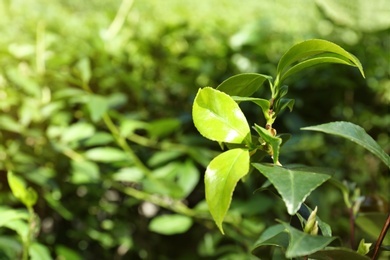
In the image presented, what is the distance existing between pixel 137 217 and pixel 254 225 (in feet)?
1.44

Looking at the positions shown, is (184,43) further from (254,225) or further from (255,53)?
(254,225)

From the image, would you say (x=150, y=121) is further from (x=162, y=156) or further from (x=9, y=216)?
(x=9, y=216)

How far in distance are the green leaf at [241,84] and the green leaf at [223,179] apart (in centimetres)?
10

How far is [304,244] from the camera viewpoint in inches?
20.0

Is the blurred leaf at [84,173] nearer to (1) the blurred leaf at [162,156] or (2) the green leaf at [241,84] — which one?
(1) the blurred leaf at [162,156]

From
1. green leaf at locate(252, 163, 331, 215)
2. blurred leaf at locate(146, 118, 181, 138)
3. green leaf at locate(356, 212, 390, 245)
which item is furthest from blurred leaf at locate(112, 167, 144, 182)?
green leaf at locate(252, 163, 331, 215)

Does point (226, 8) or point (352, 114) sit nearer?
point (352, 114)

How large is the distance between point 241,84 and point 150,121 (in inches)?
44.2

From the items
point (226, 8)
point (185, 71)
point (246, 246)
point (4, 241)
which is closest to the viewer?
point (4, 241)

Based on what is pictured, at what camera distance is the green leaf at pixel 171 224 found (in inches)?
53.5

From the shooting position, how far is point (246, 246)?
4.48ft

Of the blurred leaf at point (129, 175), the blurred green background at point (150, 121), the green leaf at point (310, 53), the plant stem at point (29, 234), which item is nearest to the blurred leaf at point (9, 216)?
the plant stem at point (29, 234)

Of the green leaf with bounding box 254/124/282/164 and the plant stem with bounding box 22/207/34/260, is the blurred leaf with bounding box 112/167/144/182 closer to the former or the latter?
the plant stem with bounding box 22/207/34/260

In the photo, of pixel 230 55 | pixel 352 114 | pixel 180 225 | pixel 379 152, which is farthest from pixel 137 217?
pixel 379 152
